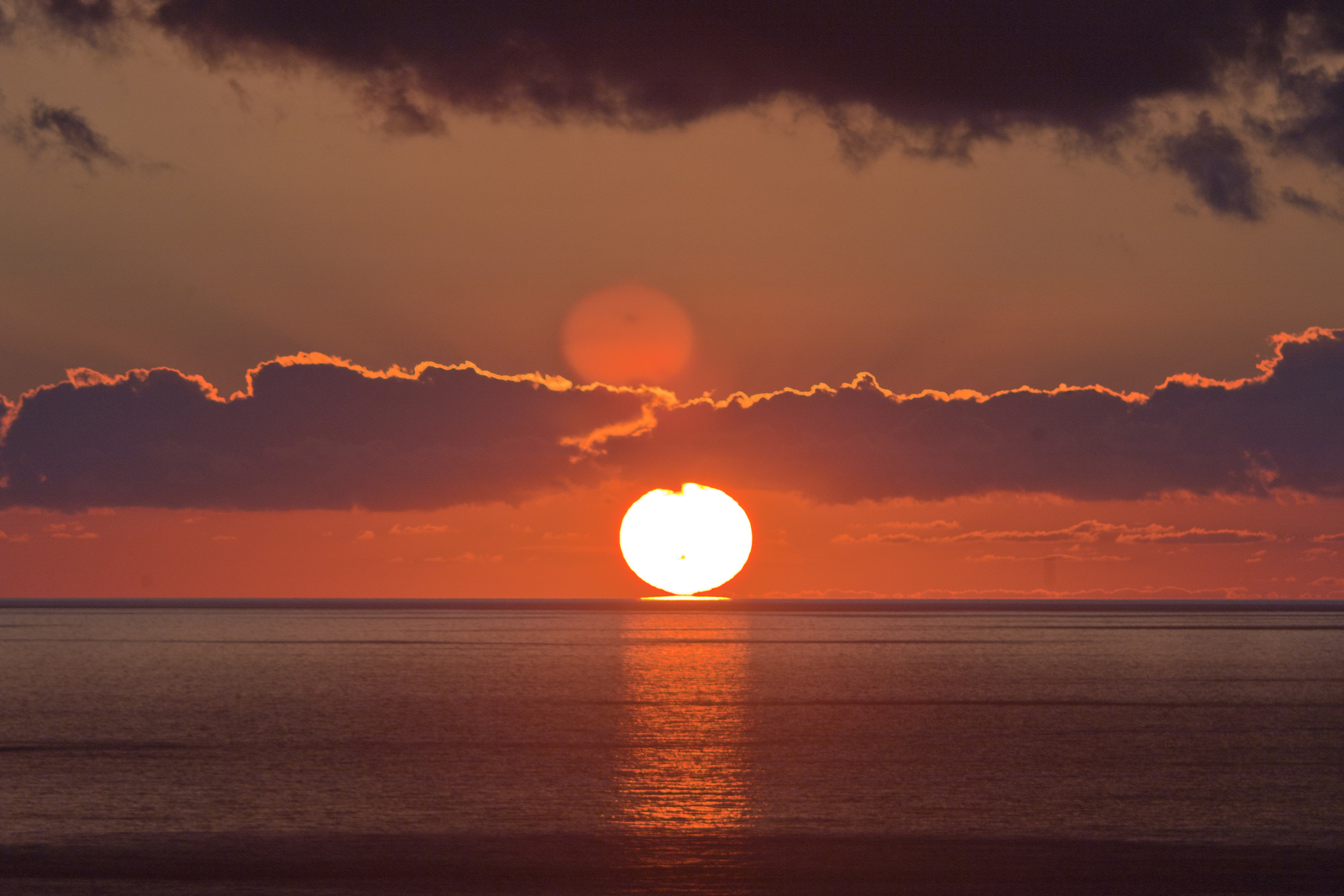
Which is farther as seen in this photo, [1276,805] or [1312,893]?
[1276,805]

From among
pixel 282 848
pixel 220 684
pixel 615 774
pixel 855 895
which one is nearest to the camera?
pixel 855 895

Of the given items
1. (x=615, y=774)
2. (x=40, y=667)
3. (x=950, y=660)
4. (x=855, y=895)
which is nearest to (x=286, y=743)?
(x=615, y=774)

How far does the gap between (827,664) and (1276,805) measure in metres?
95.5

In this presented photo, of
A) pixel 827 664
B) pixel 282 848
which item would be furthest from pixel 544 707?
pixel 827 664

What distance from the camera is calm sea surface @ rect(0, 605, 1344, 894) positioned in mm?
27000

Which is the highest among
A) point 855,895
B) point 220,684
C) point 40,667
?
point 40,667

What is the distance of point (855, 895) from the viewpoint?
24.6 meters

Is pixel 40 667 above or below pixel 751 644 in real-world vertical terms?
below

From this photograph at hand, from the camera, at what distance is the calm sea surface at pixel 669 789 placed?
27000mm

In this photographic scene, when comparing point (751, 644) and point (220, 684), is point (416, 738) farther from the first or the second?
point (751, 644)

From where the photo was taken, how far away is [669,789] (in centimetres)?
3972

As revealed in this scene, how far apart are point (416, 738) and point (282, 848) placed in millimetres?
25897

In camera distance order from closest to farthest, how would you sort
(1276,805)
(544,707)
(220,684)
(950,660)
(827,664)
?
1. (1276,805)
2. (544,707)
3. (220,684)
4. (827,664)
5. (950,660)

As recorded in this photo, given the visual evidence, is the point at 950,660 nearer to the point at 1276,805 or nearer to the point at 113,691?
the point at 113,691
